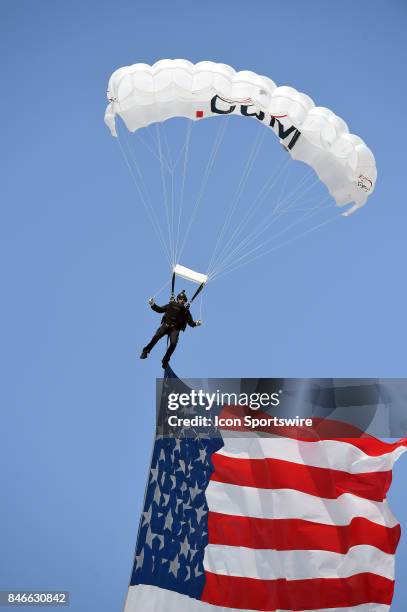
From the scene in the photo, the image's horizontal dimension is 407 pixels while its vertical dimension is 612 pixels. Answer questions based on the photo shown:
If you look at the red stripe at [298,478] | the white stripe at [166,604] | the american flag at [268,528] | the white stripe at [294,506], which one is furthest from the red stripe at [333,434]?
the white stripe at [166,604]

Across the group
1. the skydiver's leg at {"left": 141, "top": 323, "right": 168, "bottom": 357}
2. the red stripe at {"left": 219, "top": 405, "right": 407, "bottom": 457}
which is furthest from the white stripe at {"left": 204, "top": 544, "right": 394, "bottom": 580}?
the skydiver's leg at {"left": 141, "top": 323, "right": 168, "bottom": 357}

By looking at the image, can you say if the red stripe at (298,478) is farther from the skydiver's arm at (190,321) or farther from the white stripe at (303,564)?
the skydiver's arm at (190,321)

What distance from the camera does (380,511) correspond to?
16.7 m

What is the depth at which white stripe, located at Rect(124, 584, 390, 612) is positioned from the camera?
16156 mm

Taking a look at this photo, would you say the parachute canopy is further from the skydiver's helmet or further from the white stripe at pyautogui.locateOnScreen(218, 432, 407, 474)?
the white stripe at pyautogui.locateOnScreen(218, 432, 407, 474)

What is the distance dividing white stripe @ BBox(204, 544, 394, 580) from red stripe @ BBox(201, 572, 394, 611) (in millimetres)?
91

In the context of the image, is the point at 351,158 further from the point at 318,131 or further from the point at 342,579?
the point at 342,579

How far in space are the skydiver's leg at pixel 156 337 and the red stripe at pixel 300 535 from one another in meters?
3.62

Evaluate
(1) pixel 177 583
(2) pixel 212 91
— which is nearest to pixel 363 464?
(1) pixel 177 583

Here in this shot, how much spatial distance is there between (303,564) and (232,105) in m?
8.12

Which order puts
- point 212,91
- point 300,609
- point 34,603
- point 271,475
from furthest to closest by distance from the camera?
point 34,603
point 212,91
point 271,475
point 300,609

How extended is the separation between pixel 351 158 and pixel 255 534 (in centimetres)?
716

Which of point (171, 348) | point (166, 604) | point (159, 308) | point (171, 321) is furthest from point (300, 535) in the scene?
point (159, 308)

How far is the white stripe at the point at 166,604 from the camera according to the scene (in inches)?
636
